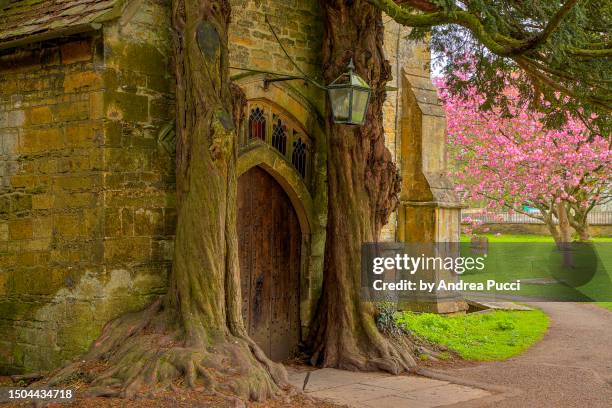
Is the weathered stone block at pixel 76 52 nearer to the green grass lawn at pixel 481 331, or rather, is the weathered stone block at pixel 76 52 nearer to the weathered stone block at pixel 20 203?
the weathered stone block at pixel 20 203

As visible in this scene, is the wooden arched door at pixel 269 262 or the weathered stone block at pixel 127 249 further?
the wooden arched door at pixel 269 262

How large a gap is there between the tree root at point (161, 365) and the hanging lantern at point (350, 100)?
2.60m

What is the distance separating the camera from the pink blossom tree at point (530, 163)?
2077cm

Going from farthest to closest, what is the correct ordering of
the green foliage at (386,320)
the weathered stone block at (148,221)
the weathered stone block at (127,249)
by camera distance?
the green foliage at (386,320)
the weathered stone block at (148,221)
the weathered stone block at (127,249)

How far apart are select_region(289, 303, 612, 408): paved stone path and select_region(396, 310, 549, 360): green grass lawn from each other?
0.47 m

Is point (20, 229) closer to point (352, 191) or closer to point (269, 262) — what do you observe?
point (269, 262)

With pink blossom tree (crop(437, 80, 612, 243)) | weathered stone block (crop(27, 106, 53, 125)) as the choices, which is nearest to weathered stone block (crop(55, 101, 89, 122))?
weathered stone block (crop(27, 106, 53, 125))

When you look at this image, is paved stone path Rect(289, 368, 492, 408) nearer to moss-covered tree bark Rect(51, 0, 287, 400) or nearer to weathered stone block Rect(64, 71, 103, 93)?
moss-covered tree bark Rect(51, 0, 287, 400)

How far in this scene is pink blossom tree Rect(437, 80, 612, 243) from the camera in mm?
20766

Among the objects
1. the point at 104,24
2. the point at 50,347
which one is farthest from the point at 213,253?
the point at 104,24

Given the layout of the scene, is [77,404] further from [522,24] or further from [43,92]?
[522,24]

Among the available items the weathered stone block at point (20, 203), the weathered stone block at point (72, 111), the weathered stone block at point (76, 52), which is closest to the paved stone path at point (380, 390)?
the weathered stone block at point (20, 203)

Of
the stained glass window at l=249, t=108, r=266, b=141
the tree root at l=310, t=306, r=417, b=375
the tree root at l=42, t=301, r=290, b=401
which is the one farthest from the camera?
the stained glass window at l=249, t=108, r=266, b=141

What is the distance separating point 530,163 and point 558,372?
12.5 metres
